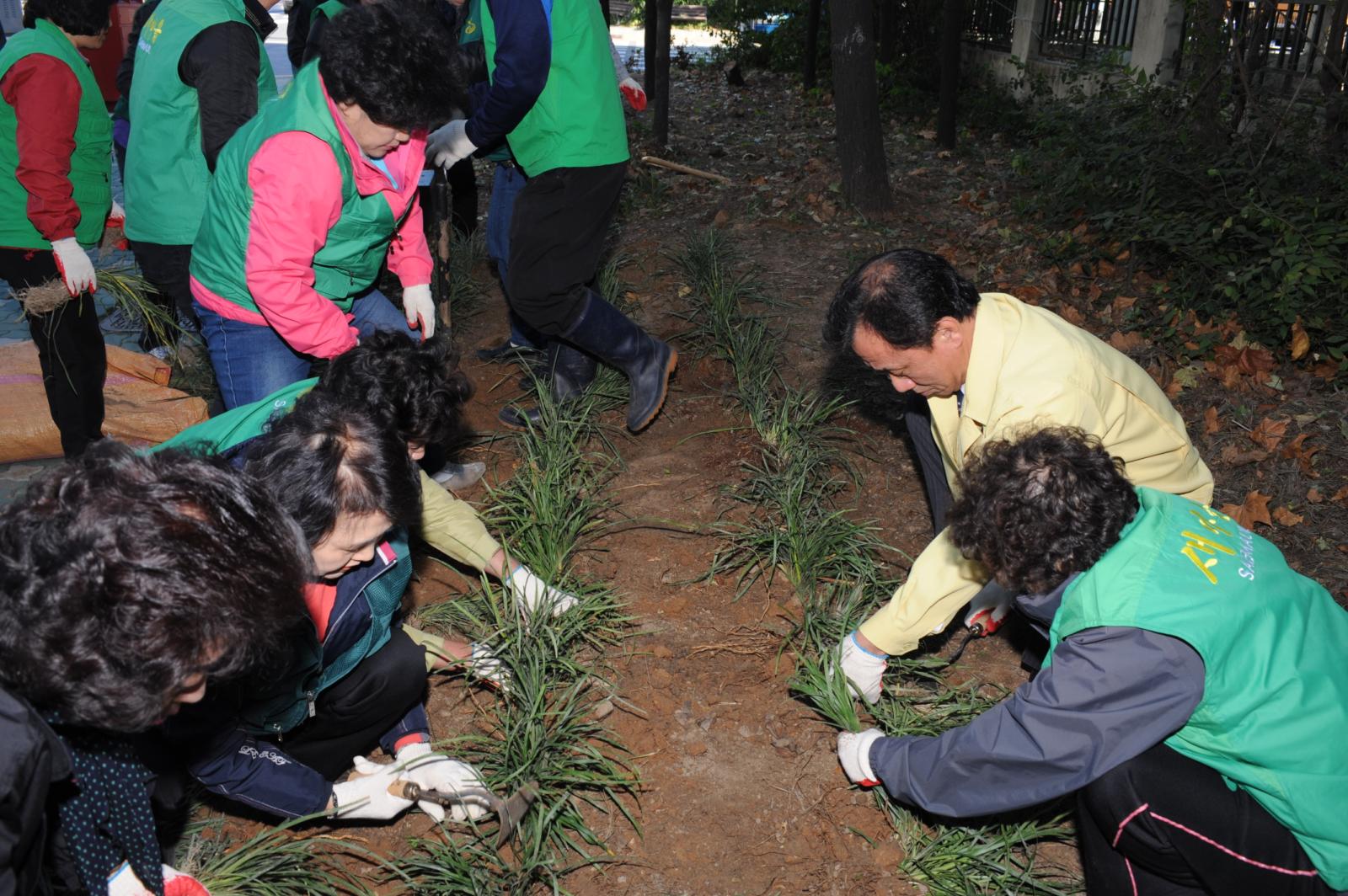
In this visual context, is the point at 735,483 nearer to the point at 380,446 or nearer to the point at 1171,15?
the point at 380,446

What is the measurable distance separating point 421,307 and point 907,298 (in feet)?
5.68

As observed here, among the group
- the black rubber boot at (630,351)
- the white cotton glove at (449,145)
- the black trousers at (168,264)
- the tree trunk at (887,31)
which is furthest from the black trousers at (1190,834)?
the tree trunk at (887,31)

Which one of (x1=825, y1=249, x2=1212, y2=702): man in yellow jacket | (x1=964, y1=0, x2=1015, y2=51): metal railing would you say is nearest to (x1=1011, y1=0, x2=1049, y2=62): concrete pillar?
(x1=964, y1=0, x2=1015, y2=51): metal railing

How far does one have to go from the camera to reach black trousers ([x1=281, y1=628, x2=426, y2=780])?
235 centimetres

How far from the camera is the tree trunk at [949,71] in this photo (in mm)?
7227

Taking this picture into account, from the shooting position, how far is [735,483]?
11.5 ft

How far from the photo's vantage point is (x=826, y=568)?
10.1 feet

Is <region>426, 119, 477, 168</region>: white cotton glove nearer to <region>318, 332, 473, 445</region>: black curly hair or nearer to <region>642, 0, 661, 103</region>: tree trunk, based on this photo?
<region>318, 332, 473, 445</region>: black curly hair

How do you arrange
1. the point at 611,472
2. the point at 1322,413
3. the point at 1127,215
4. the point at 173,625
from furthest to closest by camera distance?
the point at 1127,215
the point at 1322,413
the point at 611,472
the point at 173,625

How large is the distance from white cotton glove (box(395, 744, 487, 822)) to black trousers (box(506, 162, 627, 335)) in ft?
5.55

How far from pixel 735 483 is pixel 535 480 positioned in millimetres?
733

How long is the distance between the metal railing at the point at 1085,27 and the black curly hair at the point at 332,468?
315 inches

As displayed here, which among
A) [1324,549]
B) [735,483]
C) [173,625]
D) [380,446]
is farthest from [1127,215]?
[173,625]

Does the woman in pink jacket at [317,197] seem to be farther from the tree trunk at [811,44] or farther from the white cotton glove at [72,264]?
the tree trunk at [811,44]
